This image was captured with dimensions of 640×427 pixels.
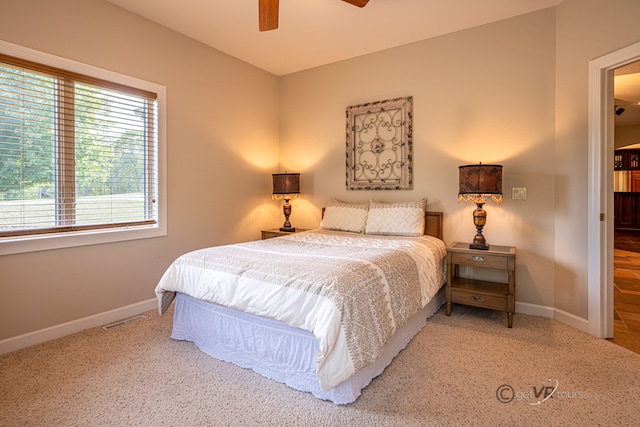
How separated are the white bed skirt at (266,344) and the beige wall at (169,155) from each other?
3.06 ft

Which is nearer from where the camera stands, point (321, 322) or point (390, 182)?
point (321, 322)

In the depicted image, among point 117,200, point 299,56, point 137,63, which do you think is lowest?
point 117,200

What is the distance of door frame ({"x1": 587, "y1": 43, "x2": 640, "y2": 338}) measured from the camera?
2.57m

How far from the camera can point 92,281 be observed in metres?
2.82

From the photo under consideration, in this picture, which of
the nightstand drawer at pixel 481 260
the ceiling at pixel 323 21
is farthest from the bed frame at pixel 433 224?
the ceiling at pixel 323 21

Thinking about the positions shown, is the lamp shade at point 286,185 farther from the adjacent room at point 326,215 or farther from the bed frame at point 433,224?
the bed frame at point 433,224

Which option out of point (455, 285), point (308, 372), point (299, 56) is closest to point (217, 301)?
point (308, 372)

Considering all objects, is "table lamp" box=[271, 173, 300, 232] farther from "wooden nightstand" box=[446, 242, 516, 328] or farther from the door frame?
the door frame

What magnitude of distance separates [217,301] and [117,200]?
160cm

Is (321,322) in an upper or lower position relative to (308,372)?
upper

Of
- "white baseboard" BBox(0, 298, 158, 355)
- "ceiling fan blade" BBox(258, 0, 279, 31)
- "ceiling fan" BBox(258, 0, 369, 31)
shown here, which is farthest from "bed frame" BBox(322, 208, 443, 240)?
"white baseboard" BBox(0, 298, 158, 355)

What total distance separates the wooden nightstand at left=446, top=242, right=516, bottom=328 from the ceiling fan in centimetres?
222

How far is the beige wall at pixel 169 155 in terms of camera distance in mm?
2477

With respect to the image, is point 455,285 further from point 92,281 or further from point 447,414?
point 92,281
